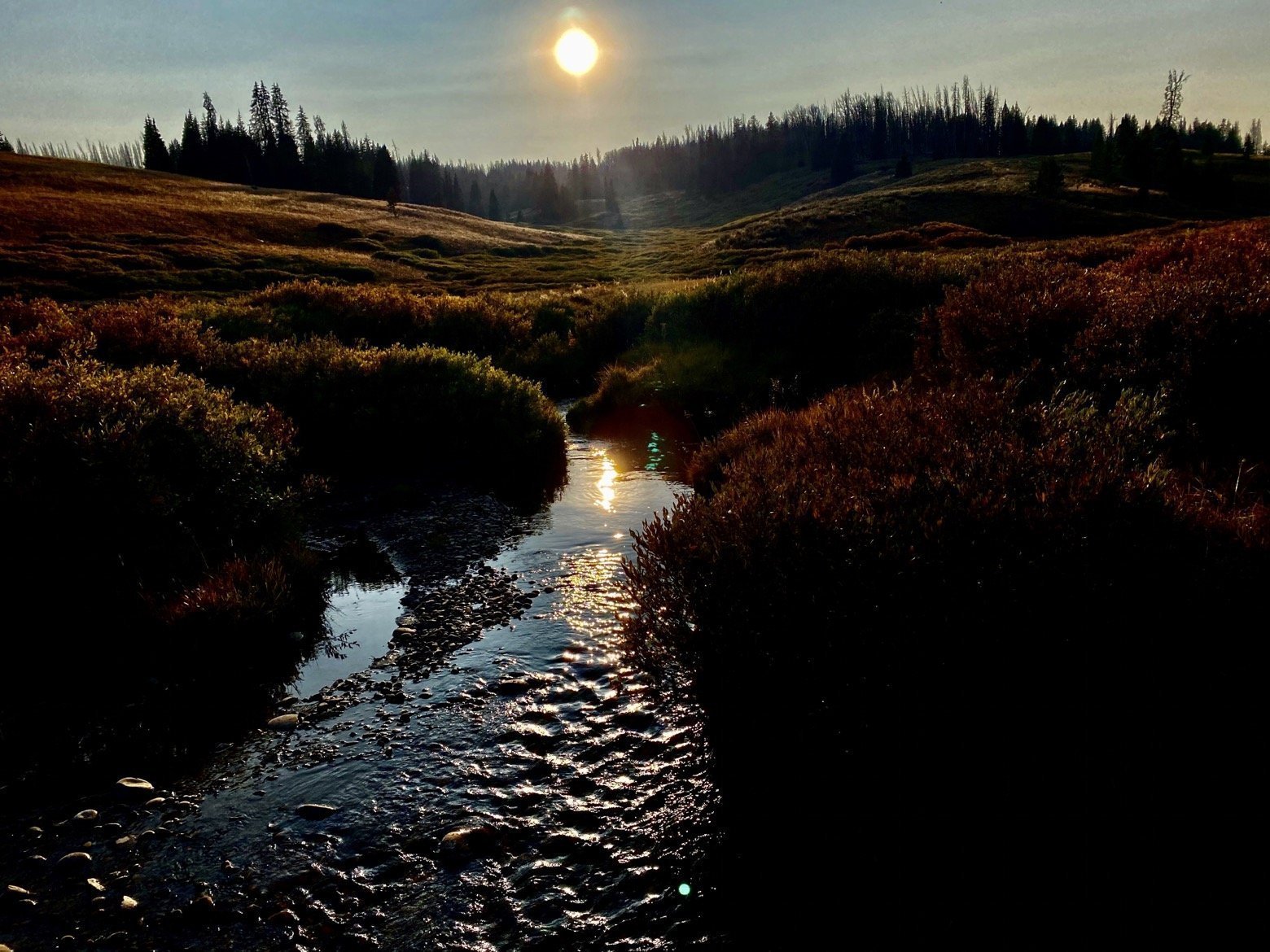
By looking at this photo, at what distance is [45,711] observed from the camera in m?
6.91

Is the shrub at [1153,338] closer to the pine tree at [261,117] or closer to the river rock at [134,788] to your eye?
the river rock at [134,788]

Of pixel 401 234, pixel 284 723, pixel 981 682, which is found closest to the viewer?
pixel 981 682

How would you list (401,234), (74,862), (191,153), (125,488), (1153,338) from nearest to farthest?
(74,862) < (125,488) < (1153,338) < (401,234) < (191,153)

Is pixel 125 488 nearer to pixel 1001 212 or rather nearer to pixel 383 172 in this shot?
pixel 1001 212

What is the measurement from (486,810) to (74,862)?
113 inches

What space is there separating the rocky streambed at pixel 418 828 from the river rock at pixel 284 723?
0.02m

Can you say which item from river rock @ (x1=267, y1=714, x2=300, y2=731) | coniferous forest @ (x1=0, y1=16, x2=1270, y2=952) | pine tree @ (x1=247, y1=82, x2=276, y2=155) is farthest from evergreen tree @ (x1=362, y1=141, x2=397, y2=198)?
river rock @ (x1=267, y1=714, x2=300, y2=731)

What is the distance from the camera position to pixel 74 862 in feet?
16.9

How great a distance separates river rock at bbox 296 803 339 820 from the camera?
5691mm

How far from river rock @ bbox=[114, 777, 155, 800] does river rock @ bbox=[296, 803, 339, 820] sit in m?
1.30

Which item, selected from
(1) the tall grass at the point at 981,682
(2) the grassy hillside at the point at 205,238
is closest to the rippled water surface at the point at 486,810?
(1) the tall grass at the point at 981,682

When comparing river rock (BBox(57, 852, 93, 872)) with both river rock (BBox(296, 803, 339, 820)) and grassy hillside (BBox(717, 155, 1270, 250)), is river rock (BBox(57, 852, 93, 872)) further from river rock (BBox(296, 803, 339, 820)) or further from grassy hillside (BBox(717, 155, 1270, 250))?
grassy hillside (BBox(717, 155, 1270, 250))

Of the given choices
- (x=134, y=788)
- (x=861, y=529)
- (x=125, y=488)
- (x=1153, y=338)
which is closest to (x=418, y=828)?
(x=134, y=788)

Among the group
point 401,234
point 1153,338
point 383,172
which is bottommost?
point 1153,338
